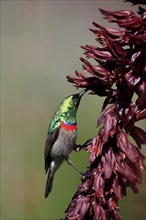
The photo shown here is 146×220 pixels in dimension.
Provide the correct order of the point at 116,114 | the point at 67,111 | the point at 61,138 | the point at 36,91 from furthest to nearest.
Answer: the point at 36,91 → the point at 61,138 → the point at 67,111 → the point at 116,114

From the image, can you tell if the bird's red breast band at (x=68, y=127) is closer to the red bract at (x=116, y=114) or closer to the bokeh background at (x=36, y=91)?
the bokeh background at (x=36, y=91)

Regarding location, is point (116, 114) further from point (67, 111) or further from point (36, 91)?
point (36, 91)

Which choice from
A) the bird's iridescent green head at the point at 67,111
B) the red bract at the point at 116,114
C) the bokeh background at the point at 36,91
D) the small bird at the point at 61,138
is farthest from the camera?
the bokeh background at the point at 36,91

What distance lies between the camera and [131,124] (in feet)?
1.84

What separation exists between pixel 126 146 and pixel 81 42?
2.10m

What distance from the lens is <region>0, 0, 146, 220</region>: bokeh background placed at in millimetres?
1913

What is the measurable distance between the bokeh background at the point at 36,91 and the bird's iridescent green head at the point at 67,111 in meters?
0.10

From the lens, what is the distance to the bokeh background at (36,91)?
1.91 meters

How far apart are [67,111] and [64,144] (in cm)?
11

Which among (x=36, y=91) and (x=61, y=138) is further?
(x=36, y=91)

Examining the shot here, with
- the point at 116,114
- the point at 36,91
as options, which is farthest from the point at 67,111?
the point at 116,114

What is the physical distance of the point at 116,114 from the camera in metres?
0.56

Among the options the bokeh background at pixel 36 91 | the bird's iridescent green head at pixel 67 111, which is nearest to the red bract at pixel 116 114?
the bird's iridescent green head at pixel 67 111

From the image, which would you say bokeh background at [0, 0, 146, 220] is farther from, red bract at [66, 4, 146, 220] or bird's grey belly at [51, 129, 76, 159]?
red bract at [66, 4, 146, 220]
